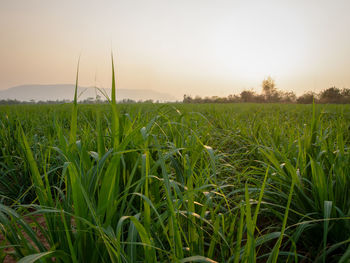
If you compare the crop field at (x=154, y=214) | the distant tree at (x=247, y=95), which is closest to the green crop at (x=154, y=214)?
the crop field at (x=154, y=214)

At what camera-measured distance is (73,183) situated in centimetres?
72

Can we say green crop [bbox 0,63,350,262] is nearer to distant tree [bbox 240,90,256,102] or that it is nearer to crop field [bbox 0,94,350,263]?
crop field [bbox 0,94,350,263]

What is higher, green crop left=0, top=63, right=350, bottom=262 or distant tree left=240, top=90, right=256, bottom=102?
distant tree left=240, top=90, right=256, bottom=102

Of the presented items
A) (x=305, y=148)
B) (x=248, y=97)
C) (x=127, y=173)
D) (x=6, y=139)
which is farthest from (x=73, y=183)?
(x=248, y=97)

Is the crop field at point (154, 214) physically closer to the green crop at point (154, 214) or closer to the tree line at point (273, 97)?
the green crop at point (154, 214)

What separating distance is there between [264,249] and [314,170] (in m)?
0.43

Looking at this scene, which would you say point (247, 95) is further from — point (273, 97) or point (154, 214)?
point (154, 214)

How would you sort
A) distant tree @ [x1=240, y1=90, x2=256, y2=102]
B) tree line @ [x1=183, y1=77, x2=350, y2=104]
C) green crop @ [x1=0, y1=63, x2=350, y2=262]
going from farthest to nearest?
distant tree @ [x1=240, y1=90, x2=256, y2=102] → tree line @ [x1=183, y1=77, x2=350, y2=104] → green crop @ [x1=0, y1=63, x2=350, y2=262]

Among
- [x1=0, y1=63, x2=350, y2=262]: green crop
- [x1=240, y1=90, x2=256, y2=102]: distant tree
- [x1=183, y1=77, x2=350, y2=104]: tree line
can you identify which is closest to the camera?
[x1=0, y1=63, x2=350, y2=262]: green crop

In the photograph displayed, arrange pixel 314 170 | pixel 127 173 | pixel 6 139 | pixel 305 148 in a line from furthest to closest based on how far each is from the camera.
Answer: pixel 6 139
pixel 305 148
pixel 127 173
pixel 314 170

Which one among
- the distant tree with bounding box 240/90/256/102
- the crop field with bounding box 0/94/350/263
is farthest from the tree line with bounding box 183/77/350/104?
the crop field with bounding box 0/94/350/263

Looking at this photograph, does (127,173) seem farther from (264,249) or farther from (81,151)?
(264,249)

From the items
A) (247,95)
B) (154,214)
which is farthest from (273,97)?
(154,214)

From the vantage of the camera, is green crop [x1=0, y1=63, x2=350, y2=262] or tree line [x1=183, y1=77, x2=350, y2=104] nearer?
green crop [x1=0, y1=63, x2=350, y2=262]
